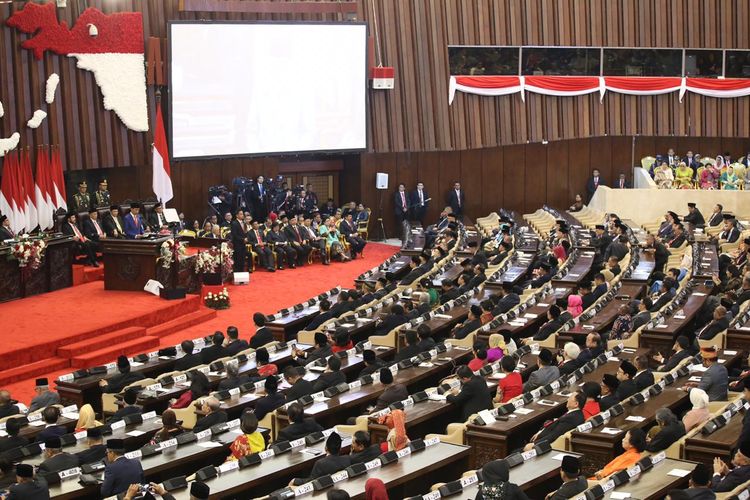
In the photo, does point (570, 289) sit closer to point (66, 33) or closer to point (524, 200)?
point (66, 33)

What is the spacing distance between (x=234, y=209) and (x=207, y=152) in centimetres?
128

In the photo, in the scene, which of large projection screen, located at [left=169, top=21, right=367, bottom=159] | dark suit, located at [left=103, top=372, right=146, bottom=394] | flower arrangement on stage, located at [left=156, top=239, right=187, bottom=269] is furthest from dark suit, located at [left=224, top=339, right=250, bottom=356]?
large projection screen, located at [left=169, top=21, right=367, bottom=159]

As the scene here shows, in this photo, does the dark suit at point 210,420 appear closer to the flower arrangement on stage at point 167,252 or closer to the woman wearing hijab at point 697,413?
the woman wearing hijab at point 697,413

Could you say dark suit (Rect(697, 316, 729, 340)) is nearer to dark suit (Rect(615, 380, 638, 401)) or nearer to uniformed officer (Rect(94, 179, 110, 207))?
dark suit (Rect(615, 380, 638, 401))

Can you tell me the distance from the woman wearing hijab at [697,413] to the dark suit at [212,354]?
5.27 metres

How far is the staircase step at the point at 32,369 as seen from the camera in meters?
13.2

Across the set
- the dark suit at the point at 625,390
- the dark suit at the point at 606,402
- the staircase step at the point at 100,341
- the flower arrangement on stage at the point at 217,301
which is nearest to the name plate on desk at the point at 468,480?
the dark suit at the point at 606,402

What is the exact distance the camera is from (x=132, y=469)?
8.30m

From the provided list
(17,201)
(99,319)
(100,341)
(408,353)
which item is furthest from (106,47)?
(408,353)

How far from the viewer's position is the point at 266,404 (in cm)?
1034

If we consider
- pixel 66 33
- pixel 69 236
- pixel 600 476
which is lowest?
pixel 600 476

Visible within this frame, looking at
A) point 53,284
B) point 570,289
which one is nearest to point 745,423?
A: point 570,289

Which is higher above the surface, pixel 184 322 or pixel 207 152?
pixel 207 152

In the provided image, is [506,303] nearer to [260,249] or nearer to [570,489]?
[570,489]
